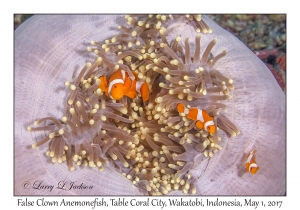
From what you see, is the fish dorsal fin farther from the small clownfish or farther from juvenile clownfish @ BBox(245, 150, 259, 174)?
juvenile clownfish @ BBox(245, 150, 259, 174)

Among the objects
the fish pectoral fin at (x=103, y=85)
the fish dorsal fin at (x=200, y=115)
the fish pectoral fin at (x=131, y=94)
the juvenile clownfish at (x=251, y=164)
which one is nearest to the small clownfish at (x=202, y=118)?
the fish dorsal fin at (x=200, y=115)

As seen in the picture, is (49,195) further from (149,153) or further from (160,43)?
(160,43)

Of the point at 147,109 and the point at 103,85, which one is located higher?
the point at 103,85

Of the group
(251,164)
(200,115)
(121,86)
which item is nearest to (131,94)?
(121,86)

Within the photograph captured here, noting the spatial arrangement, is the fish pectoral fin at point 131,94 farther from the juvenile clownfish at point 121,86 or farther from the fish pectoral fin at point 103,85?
the fish pectoral fin at point 103,85

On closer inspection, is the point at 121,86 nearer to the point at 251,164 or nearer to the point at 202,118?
the point at 202,118

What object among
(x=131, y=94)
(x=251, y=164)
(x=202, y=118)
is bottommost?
(x=251, y=164)
